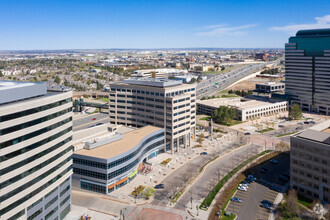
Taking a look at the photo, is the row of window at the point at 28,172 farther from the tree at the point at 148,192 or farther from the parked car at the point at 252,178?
the parked car at the point at 252,178

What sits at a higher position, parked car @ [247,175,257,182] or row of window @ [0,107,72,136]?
row of window @ [0,107,72,136]

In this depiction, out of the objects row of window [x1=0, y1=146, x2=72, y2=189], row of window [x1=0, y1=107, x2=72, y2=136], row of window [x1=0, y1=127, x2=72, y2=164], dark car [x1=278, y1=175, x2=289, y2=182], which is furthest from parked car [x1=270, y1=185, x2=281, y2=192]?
row of window [x1=0, y1=107, x2=72, y2=136]

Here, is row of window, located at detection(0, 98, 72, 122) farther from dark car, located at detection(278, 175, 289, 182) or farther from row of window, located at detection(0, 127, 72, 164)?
dark car, located at detection(278, 175, 289, 182)

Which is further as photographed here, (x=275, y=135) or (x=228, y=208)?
(x=275, y=135)

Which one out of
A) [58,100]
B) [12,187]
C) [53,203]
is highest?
[58,100]

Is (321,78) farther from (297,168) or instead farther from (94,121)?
(94,121)

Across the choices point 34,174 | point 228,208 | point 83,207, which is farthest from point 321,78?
point 34,174

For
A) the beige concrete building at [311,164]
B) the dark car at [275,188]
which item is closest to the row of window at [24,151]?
the dark car at [275,188]
